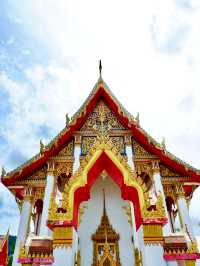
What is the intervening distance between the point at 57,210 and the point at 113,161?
71.3 inches

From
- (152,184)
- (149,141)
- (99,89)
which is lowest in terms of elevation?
(152,184)

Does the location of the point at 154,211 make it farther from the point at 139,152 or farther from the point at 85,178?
the point at 139,152

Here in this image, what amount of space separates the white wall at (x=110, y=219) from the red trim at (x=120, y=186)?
230 cm

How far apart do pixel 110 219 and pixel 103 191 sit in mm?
972

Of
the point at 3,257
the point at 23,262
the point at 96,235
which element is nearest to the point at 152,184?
the point at 96,235

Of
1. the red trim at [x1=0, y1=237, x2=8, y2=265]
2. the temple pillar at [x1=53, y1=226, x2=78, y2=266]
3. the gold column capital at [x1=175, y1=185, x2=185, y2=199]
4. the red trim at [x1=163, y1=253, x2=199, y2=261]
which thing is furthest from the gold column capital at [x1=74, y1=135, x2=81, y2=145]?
the red trim at [x1=0, y1=237, x2=8, y2=265]

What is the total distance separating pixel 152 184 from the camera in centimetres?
898

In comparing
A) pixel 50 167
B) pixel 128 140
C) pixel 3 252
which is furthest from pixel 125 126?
pixel 3 252

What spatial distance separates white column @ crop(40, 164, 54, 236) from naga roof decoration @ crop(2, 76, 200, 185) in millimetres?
604

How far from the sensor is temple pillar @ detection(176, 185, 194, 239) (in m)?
8.11

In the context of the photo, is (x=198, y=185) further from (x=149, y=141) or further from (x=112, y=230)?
(x=112, y=230)

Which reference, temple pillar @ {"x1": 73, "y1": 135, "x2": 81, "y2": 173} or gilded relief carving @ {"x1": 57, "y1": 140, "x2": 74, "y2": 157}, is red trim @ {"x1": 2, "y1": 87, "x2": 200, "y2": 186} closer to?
gilded relief carving @ {"x1": 57, "y1": 140, "x2": 74, "y2": 157}

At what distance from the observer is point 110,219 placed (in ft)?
28.7

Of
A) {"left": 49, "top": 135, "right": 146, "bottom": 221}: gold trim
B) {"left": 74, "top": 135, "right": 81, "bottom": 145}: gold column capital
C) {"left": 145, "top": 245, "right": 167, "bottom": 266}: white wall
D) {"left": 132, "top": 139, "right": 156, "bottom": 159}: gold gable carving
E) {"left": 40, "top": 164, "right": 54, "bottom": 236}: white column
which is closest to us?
{"left": 145, "top": 245, "right": 167, "bottom": 266}: white wall
